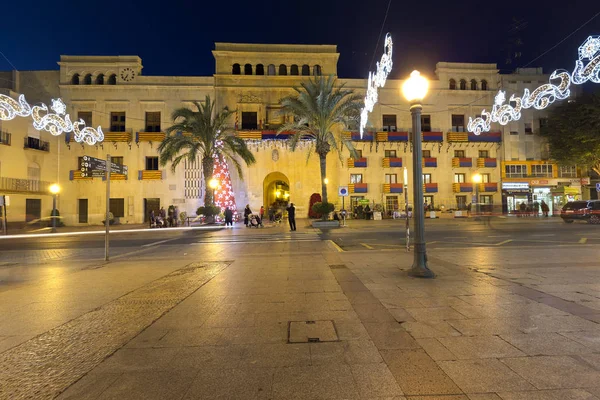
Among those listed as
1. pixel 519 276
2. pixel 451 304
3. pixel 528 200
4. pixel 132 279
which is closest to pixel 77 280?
pixel 132 279

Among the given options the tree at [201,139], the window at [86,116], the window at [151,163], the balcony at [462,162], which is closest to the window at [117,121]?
the window at [86,116]

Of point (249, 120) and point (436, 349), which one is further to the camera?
point (249, 120)

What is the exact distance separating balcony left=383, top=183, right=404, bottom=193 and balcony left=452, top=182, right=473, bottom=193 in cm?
583

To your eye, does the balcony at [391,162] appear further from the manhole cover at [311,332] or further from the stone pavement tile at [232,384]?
the stone pavement tile at [232,384]

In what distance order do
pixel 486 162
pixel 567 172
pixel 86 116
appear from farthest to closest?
pixel 567 172 → pixel 486 162 → pixel 86 116

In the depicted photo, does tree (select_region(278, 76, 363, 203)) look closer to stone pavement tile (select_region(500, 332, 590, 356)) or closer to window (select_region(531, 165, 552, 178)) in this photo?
stone pavement tile (select_region(500, 332, 590, 356))

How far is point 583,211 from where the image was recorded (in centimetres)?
2261

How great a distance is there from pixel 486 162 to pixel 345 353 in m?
39.1

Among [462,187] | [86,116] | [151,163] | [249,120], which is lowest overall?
[462,187]

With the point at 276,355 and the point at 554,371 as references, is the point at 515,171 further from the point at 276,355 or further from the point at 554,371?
the point at 276,355

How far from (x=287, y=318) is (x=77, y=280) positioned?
18.3ft

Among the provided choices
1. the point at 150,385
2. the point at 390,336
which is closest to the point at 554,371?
the point at 390,336

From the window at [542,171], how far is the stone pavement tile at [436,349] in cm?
4196

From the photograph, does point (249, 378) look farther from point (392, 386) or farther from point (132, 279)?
point (132, 279)
